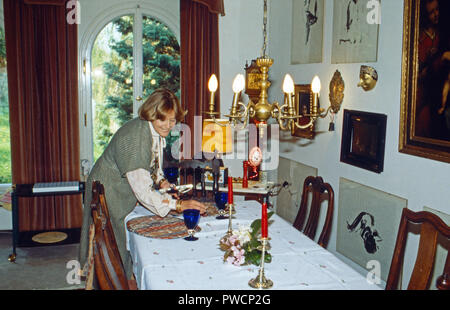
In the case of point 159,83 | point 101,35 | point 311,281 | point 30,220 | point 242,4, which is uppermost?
point 242,4

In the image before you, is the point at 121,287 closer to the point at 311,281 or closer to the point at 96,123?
the point at 311,281

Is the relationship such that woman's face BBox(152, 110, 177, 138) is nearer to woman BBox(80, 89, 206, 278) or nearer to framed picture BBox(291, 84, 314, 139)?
woman BBox(80, 89, 206, 278)

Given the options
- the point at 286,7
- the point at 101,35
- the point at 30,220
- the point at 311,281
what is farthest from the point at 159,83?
the point at 311,281

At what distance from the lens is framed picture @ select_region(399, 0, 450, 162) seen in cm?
239

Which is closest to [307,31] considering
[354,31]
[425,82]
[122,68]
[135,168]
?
[354,31]

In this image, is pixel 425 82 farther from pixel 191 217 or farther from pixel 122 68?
pixel 122 68

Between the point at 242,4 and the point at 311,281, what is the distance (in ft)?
12.0

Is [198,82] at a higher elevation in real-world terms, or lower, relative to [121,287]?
higher

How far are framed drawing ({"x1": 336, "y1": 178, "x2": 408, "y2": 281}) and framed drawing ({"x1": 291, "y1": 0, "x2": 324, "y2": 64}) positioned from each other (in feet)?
4.00

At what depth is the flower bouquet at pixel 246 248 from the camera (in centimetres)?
186

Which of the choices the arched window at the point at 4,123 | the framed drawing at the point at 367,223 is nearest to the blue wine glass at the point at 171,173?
the framed drawing at the point at 367,223

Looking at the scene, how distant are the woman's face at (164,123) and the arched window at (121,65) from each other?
7.00 ft

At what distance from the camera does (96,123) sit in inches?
183

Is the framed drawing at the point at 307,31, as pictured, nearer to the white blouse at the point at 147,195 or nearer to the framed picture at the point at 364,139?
the framed picture at the point at 364,139
